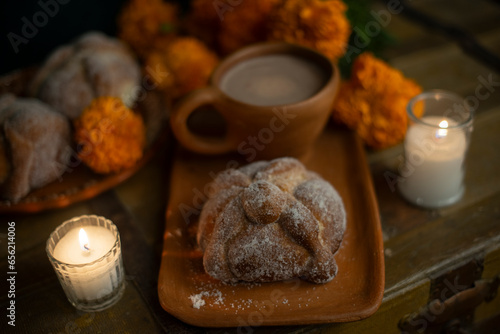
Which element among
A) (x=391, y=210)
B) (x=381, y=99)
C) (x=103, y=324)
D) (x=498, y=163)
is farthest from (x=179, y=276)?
(x=498, y=163)

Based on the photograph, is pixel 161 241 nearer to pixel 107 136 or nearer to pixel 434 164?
pixel 107 136

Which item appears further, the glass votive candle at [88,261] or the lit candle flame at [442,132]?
the lit candle flame at [442,132]

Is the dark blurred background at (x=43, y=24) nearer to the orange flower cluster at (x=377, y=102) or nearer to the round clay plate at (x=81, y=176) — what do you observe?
the round clay plate at (x=81, y=176)

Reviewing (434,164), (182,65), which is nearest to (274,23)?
(182,65)

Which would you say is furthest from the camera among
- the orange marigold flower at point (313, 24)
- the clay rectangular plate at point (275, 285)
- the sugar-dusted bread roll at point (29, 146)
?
the orange marigold flower at point (313, 24)

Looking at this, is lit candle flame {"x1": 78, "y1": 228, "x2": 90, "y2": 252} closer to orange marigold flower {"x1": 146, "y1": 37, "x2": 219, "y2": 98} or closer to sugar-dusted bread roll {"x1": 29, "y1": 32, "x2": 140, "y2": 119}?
sugar-dusted bread roll {"x1": 29, "y1": 32, "x2": 140, "y2": 119}

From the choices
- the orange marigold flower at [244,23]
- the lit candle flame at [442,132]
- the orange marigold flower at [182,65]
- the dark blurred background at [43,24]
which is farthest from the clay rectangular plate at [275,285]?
the dark blurred background at [43,24]

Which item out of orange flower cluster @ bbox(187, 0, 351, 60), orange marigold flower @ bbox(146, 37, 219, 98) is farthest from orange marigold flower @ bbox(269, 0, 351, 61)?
orange marigold flower @ bbox(146, 37, 219, 98)
